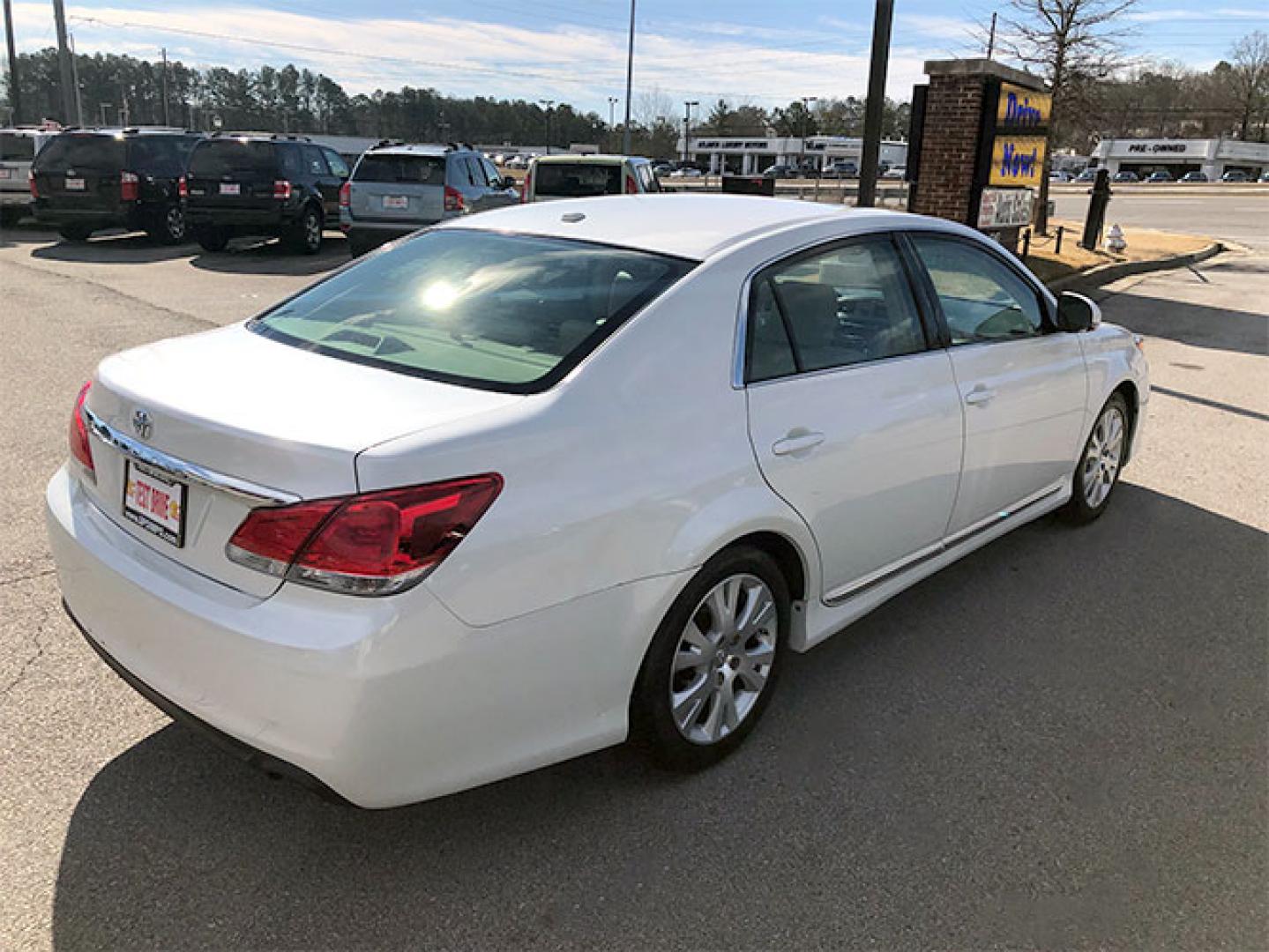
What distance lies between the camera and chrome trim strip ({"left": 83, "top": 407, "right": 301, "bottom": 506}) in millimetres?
2146

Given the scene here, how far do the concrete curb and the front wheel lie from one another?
8.54m

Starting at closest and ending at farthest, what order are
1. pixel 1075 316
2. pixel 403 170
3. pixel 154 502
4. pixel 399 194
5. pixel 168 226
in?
pixel 154 502 → pixel 1075 316 → pixel 399 194 → pixel 403 170 → pixel 168 226

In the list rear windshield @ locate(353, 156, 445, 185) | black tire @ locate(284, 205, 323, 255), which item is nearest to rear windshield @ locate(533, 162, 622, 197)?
rear windshield @ locate(353, 156, 445, 185)

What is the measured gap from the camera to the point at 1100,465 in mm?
5020

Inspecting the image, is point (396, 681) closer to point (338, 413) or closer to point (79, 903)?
point (338, 413)

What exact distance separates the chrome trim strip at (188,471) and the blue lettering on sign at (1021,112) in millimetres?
12740

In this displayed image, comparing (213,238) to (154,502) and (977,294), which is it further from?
(154,502)

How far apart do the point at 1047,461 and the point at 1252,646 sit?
1079 millimetres

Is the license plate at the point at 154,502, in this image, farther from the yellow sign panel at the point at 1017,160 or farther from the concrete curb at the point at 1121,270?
the concrete curb at the point at 1121,270

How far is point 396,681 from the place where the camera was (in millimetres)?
2111

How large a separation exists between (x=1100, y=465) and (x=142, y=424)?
4417mm

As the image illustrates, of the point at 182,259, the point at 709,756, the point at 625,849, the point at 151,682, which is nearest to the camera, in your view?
the point at 151,682

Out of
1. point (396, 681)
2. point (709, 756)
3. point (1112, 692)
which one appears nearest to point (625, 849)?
point (709, 756)

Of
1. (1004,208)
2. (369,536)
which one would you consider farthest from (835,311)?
(1004,208)
